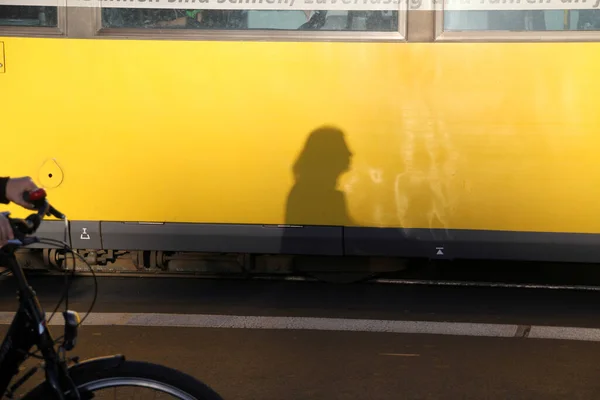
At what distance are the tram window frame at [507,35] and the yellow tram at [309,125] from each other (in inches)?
0.4

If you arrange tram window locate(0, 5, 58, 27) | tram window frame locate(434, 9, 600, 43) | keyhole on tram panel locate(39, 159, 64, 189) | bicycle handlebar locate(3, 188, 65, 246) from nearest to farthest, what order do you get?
bicycle handlebar locate(3, 188, 65, 246) < tram window frame locate(434, 9, 600, 43) < tram window locate(0, 5, 58, 27) < keyhole on tram panel locate(39, 159, 64, 189)

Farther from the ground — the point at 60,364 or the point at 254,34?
the point at 254,34

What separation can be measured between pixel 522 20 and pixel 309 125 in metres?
1.54

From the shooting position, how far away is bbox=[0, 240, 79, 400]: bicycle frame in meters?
2.43

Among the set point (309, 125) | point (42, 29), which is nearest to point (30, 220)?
point (309, 125)

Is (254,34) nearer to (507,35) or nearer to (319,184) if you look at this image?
(319,184)

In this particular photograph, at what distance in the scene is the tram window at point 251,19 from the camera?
5.74 metres

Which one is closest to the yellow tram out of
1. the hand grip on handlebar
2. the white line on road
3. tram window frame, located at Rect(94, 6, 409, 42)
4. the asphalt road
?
tram window frame, located at Rect(94, 6, 409, 42)

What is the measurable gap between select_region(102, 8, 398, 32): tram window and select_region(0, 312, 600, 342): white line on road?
1.93 meters

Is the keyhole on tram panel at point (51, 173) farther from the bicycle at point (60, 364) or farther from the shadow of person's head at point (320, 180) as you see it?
the bicycle at point (60, 364)

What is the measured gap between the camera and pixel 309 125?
19.1 feet

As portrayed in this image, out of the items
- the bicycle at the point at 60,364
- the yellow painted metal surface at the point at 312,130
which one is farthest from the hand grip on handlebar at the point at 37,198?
the yellow painted metal surface at the point at 312,130

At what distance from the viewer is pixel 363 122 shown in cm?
580

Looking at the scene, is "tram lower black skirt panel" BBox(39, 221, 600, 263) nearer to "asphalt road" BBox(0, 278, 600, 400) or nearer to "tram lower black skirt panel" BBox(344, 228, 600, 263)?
"tram lower black skirt panel" BBox(344, 228, 600, 263)
